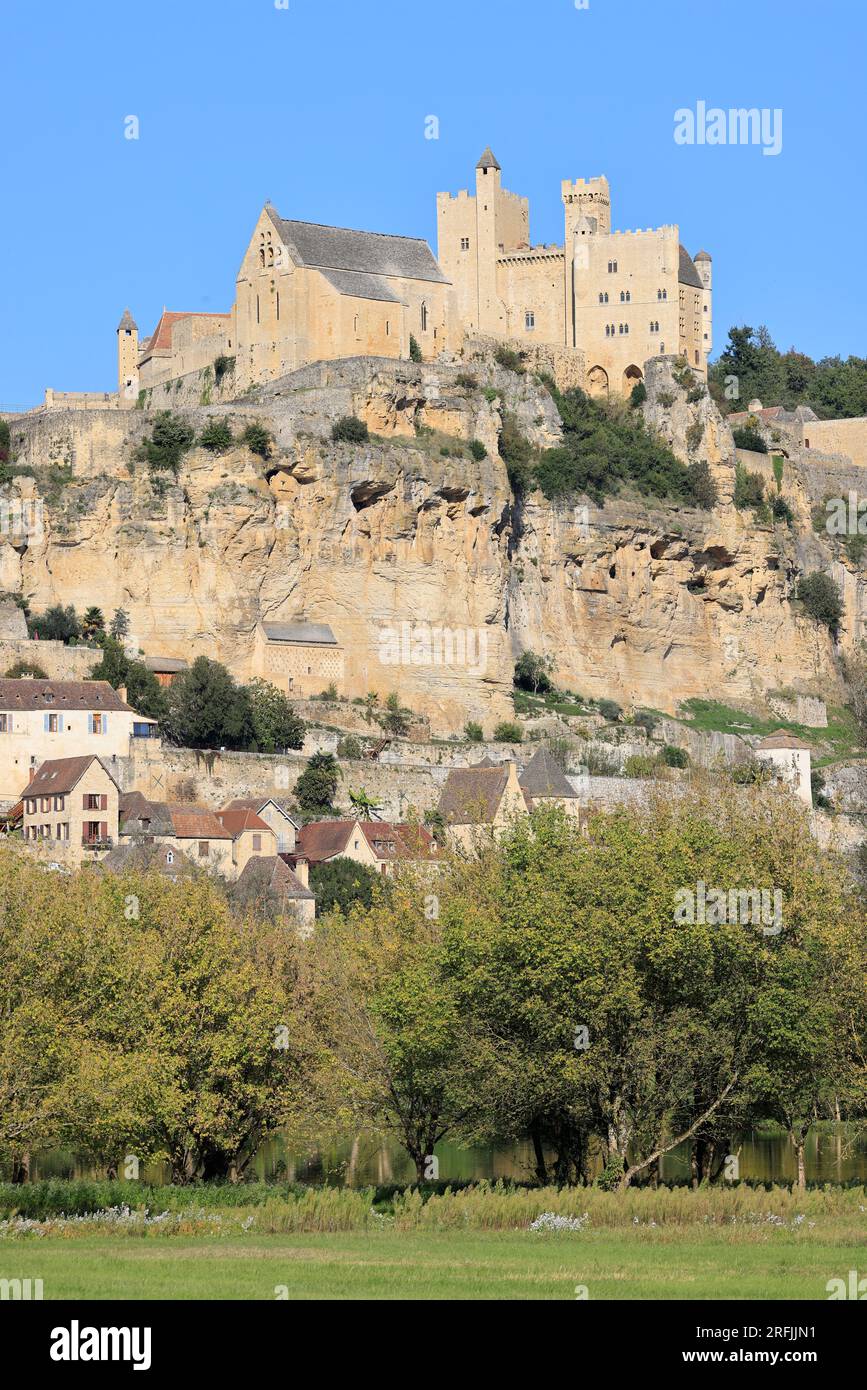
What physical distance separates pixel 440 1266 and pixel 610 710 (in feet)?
237

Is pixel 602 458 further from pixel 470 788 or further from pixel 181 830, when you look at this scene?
pixel 181 830

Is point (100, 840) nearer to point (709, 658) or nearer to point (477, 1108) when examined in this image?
point (477, 1108)

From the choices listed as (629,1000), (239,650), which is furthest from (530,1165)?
(239,650)

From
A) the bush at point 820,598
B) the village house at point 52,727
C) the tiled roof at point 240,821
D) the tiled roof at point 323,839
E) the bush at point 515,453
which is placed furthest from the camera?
the bush at point 820,598

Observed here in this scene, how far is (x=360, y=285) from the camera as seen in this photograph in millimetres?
100500

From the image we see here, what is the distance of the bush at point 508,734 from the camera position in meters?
Result: 94.7

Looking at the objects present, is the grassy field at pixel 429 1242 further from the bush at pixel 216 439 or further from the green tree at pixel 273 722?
the bush at pixel 216 439

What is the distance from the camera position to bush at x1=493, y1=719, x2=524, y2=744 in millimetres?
94688

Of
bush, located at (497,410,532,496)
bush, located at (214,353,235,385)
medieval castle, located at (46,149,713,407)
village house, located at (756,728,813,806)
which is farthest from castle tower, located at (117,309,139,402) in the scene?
village house, located at (756,728,813,806)

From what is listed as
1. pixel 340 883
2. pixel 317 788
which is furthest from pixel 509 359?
pixel 340 883

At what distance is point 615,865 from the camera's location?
1678 inches

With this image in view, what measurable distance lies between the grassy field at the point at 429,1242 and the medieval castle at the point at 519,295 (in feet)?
225

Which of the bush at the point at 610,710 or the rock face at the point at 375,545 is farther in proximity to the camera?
the bush at the point at 610,710

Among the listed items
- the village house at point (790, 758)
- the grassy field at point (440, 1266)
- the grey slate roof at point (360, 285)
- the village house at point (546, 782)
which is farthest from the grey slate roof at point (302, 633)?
the grassy field at point (440, 1266)
